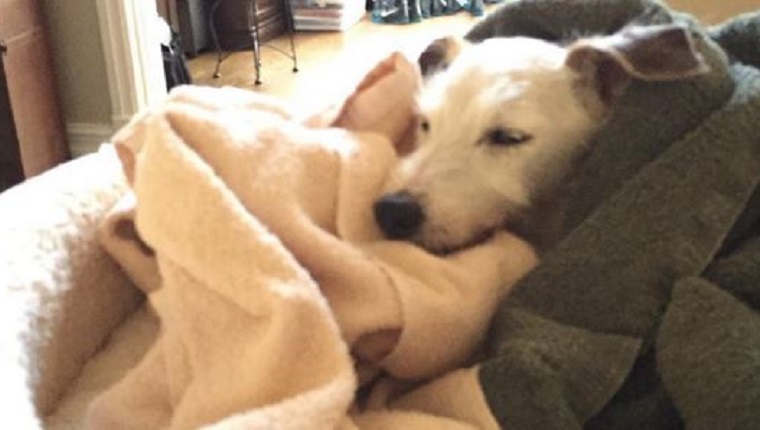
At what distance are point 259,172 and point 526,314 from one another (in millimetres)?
223

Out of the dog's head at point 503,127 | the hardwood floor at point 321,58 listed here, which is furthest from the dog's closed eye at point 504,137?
the hardwood floor at point 321,58

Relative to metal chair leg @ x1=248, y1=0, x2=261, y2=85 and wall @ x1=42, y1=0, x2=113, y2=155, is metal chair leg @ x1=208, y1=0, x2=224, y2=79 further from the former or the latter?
wall @ x1=42, y1=0, x2=113, y2=155

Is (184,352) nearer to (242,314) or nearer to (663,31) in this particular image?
(242,314)

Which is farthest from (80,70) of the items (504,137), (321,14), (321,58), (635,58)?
(635,58)

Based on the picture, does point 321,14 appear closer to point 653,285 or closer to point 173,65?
point 173,65

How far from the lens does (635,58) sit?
0.81m

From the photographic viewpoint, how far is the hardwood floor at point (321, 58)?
12.3 ft

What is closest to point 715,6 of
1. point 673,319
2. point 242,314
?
point 673,319

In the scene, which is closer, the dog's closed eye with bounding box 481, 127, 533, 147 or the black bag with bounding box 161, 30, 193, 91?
the dog's closed eye with bounding box 481, 127, 533, 147

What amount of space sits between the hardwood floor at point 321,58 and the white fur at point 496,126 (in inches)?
94.4

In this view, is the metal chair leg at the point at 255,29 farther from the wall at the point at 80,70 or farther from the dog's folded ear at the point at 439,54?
the dog's folded ear at the point at 439,54

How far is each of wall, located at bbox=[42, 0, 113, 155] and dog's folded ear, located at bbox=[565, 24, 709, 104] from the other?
225cm

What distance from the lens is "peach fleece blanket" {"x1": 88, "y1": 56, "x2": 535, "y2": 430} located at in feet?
2.16

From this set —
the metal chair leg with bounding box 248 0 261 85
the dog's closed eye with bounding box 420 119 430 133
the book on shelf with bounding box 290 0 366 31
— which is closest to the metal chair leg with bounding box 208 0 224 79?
the metal chair leg with bounding box 248 0 261 85
